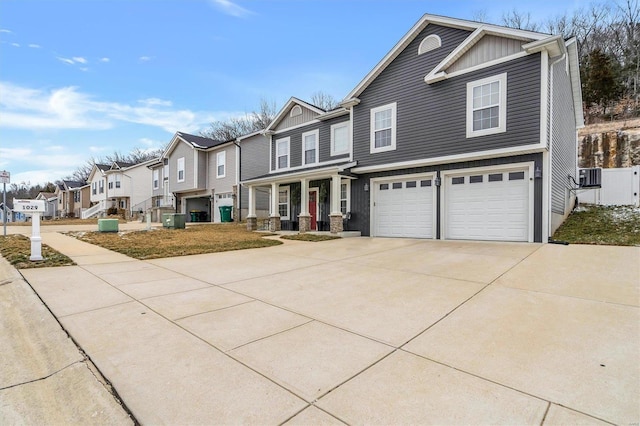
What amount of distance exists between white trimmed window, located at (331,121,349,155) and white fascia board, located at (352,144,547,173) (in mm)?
1588

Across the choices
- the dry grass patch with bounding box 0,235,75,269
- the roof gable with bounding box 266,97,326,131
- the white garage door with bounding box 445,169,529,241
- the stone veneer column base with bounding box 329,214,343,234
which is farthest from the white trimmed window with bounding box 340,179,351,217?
the dry grass patch with bounding box 0,235,75,269

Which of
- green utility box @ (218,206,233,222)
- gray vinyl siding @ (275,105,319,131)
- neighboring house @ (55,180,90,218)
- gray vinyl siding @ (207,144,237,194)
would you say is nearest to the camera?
gray vinyl siding @ (275,105,319,131)

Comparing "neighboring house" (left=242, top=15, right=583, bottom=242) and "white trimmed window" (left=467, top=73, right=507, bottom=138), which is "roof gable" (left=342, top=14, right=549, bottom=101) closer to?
"neighboring house" (left=242, top=15, right=583, bottom=242)

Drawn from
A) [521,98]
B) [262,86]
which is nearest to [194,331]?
[521,98]

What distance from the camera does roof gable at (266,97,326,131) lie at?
1491 centimetres

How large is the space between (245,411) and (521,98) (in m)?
10.7

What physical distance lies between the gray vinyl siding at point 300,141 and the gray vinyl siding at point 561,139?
7300mm

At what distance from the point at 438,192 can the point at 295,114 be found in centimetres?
840

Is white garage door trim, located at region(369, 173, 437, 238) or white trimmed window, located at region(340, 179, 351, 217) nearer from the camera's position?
white garage door trim, located at region(369, 173, 437, 238)

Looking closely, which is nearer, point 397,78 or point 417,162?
point 417,162

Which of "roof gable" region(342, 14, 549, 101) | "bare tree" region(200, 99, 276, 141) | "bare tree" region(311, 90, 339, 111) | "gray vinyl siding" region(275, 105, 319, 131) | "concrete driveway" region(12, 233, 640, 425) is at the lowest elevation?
"concrete driveway" region(12, 233, 640, 425)

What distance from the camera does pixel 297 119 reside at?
51.1 ft

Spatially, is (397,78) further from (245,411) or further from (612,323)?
(245,411)

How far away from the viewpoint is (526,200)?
359 inches
